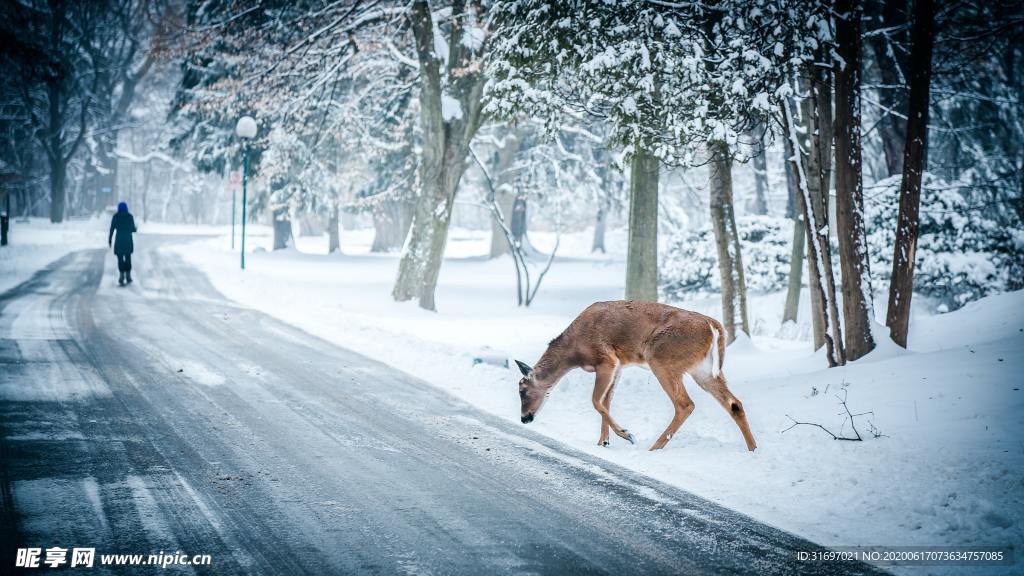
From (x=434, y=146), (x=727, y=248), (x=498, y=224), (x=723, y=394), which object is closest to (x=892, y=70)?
(x=727, y=248)

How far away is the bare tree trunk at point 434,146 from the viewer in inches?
622

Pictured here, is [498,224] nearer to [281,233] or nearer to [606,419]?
[281,233]

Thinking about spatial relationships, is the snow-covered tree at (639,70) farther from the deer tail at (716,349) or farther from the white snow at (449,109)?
the white snow at (449,109)

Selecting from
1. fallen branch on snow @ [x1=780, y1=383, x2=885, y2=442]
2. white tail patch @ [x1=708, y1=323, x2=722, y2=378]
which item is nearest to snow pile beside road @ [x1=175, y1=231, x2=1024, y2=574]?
fallen branch on snow @ [x1=780, y1=383, x2=885, y2=442]

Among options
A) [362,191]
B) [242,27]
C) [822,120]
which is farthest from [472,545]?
[362,191]

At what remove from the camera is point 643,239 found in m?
13.5

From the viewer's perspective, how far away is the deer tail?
6730mm

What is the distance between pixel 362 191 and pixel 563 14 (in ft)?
87.0

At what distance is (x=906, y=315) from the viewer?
882 cm

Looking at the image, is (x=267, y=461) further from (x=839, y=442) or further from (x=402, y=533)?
(x=839, y=442)

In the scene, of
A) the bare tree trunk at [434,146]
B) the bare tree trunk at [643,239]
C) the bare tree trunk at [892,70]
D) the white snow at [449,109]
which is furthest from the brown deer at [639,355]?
the white snow at [449,109]

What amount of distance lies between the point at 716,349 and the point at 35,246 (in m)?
30.7

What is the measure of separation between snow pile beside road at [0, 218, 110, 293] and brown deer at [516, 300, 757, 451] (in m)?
14.6

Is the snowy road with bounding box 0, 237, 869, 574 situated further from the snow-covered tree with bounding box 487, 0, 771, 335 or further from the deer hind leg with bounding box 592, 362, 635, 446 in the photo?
the snow-covered tree with bounding box 487, 0, 771, 335
